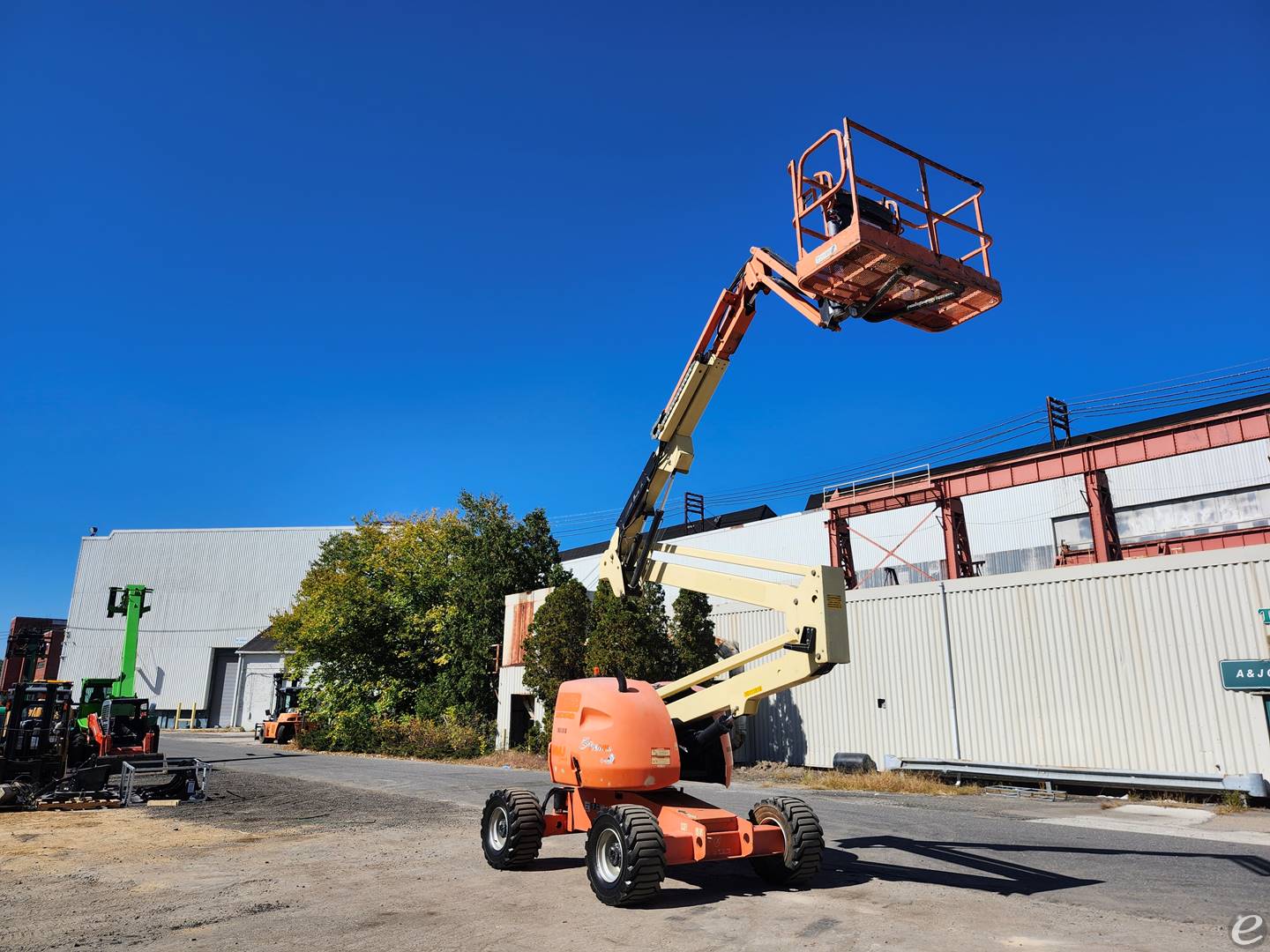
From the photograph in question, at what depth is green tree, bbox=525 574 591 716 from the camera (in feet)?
95.5

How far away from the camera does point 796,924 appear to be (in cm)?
722

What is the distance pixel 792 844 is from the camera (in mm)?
8500

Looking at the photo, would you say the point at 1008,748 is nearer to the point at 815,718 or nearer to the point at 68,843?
the point at 815,718

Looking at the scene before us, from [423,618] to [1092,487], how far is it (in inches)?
1113

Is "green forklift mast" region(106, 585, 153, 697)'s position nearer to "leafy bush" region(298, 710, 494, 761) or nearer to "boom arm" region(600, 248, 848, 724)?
"leafy bush" region(298, 710, 494, 761)

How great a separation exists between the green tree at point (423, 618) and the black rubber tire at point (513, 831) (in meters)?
26.6

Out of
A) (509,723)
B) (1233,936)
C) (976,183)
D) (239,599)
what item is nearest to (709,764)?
(1233,936)

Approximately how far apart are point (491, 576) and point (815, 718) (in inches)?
714

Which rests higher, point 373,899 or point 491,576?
point 491,576

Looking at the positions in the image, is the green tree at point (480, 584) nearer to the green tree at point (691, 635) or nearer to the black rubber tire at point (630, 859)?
the green tree at point (691, 635)

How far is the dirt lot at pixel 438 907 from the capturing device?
6828 millimetres

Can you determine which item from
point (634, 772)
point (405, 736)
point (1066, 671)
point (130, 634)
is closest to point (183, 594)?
point (405, 736)
